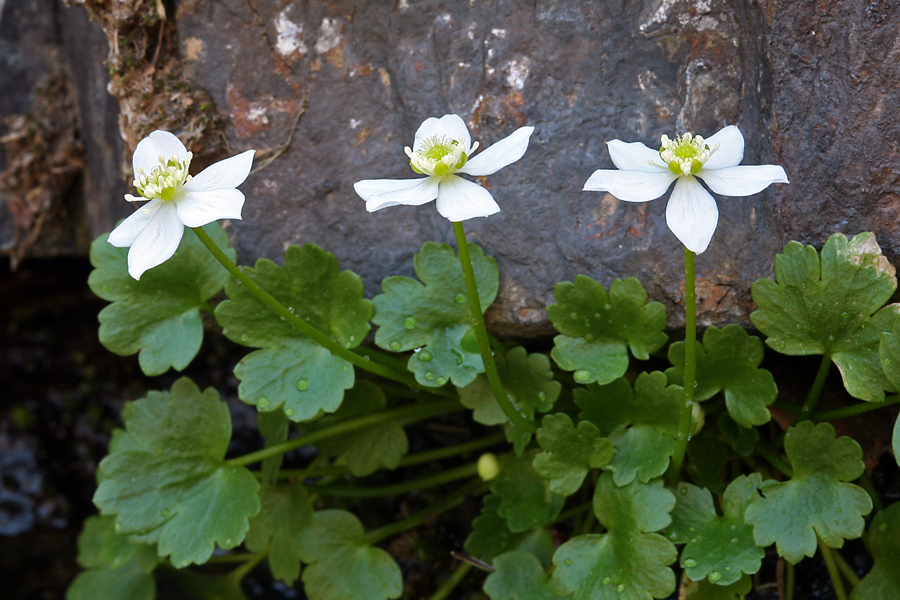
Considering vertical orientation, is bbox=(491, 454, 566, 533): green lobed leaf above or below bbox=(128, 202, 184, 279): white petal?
below

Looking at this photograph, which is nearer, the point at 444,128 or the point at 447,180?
the point at 447,180

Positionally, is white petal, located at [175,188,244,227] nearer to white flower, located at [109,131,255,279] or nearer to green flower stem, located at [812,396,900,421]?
white flower, located at [109,131,255,279]

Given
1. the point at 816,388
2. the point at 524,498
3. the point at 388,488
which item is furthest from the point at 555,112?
the point at 388,488

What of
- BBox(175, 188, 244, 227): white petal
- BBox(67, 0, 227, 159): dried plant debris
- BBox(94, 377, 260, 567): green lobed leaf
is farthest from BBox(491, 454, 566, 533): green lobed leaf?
BBox(67, 0, 227, 159): dried plant debris

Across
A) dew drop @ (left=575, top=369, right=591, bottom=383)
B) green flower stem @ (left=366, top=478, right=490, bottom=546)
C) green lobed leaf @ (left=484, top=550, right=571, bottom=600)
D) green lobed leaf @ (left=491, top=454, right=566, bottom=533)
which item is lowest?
green flower stem @ (left=366, top=478, right=490, bottom=546)

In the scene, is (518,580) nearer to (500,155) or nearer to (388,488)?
(388,488)
